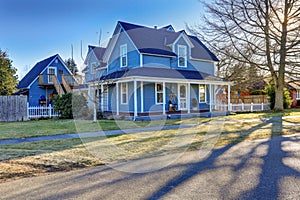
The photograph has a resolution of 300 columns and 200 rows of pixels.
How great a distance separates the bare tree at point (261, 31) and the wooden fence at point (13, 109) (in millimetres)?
16186

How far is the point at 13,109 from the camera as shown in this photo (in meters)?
18.0

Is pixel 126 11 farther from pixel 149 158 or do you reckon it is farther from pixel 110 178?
pixel 110 178

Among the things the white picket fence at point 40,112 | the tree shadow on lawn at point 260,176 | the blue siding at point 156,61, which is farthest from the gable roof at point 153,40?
the tree shadow on lawn at point 260,176

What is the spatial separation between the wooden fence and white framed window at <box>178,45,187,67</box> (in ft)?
40.4

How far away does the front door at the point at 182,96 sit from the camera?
69.1 ft

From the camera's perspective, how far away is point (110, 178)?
4.86 m

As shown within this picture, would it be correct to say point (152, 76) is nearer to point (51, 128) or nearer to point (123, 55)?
point (123, 55)

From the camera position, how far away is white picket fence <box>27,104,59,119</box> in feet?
62.1

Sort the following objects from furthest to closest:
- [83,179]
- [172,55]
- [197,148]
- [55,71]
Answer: [55,71]
[172,55]
[197,148]
[83,179]

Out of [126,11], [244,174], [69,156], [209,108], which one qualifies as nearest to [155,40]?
[126,11]

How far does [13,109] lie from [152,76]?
32.1 ft

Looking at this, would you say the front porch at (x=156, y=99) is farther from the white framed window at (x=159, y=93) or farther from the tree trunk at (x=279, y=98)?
the tree trunk at (x=279, y=98)

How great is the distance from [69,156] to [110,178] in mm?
2275

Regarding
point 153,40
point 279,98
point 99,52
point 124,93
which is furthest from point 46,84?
point 279,98
